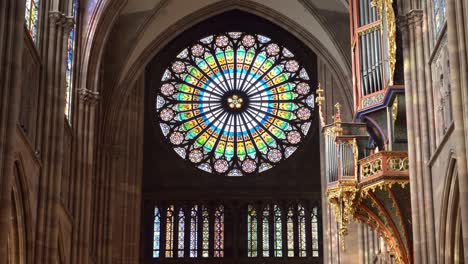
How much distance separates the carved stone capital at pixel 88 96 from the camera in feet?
90.1

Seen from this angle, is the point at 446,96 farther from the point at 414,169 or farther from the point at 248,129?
the point at 248,129

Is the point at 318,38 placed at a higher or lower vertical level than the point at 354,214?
higher

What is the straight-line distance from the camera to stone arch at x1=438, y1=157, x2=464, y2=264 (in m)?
18.6

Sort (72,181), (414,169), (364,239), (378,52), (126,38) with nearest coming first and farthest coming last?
(414,169)
(378,52)
(72,181)
(364,239)
(126,38)

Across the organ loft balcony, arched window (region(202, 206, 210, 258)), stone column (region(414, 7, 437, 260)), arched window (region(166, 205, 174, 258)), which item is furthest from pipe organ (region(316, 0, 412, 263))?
arched window (region(166, 205, 174, 258))

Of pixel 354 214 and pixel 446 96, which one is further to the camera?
pixel 354 214

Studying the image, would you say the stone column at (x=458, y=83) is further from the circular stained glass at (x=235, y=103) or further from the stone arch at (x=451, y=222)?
the circular stained glass at (x=235, y=103)

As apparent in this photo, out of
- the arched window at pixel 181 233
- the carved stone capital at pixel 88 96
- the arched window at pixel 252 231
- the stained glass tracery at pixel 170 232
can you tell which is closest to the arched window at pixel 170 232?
the stained glass tracery at pixel 170 232

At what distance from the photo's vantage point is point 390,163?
22.0m

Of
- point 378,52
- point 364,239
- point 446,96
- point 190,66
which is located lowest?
point 364,239

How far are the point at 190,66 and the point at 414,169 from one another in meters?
15.1

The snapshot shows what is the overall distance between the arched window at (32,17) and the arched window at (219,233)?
11.2 meters

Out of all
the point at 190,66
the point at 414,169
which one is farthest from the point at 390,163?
the point at 190,66

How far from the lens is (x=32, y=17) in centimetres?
2264
